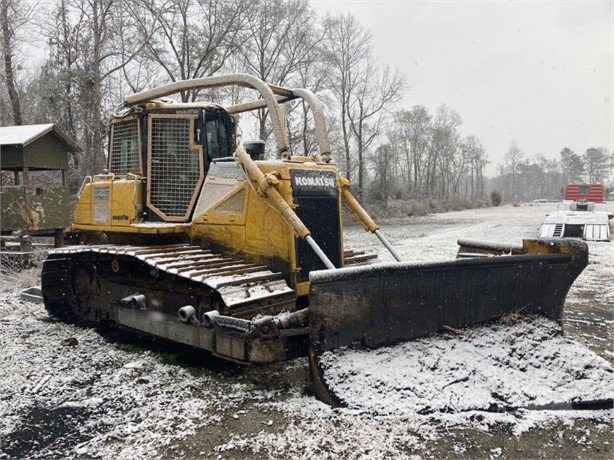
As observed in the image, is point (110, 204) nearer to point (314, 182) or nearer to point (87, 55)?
point (314, 182)

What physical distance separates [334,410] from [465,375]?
110cm

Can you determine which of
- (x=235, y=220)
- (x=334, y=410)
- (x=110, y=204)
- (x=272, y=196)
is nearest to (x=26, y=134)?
(x=110, y=204)

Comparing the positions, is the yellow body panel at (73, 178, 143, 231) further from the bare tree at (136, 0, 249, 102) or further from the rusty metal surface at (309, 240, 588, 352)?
the bare tree at (136, 0, 249, 102)

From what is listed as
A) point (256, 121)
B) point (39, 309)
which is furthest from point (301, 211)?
point (256, 121)

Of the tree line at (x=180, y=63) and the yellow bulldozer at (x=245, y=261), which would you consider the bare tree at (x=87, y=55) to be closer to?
the tree line at (x=180, y=63)

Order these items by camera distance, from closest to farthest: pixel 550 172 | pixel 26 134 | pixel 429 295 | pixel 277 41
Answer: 1. pixel 429 295
2. pixel 26 134
3. pixel 277 41
4. pixel 550 172

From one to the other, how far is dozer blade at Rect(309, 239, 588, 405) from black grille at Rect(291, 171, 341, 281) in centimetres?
97

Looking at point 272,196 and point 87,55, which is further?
point 87,55

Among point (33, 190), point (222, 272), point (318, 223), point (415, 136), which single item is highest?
point (415, 136)

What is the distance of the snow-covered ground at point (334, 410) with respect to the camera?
3.46 meters

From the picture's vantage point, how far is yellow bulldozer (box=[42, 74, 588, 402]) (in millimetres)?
4238

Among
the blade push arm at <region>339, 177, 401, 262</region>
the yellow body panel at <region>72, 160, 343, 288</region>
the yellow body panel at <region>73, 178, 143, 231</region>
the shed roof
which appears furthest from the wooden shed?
the blade push arm at <region>339, 177, 401, 262</region>

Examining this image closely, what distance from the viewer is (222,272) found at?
181 inches

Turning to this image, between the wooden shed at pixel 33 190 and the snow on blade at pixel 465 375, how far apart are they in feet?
32.1
